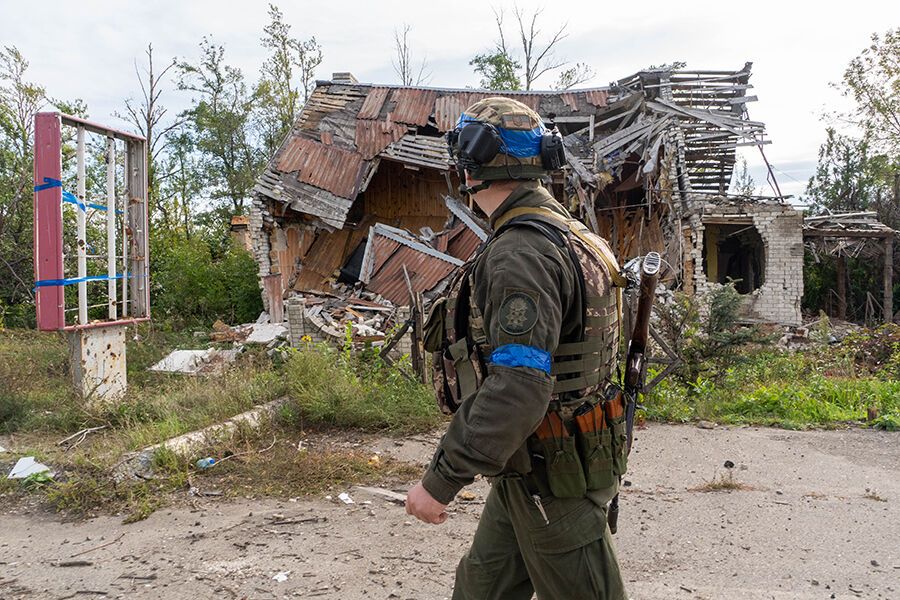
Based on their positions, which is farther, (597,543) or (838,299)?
(838,299)

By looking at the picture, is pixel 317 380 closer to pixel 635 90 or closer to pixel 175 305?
pixel 175 305

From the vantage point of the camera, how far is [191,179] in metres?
24.8

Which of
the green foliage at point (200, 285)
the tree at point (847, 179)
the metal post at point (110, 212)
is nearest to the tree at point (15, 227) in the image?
the green foliage at point (200, 285)

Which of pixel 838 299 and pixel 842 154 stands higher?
pixel 842 154

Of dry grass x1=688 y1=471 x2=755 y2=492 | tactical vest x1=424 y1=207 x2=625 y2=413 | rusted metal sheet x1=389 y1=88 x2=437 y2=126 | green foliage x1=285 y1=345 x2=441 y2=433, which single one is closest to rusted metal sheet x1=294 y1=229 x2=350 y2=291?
rusted metal sheet x1=389 y1=88 x2=437 y2=126

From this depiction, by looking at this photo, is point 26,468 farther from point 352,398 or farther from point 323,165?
point 323,165

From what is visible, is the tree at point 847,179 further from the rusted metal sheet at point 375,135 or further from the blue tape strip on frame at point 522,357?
the blue tape strip on frame at point 522,357

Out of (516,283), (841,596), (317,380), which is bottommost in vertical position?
(841,596)

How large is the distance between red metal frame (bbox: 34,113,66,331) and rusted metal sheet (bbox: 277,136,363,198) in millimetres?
8551

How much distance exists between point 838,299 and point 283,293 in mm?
14900

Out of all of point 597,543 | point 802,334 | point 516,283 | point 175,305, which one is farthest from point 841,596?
point 175,305

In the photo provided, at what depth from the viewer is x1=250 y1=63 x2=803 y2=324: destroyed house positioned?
13.9 metres

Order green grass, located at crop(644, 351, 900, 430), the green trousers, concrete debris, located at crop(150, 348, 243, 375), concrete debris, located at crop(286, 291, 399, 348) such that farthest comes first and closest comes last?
1. concrete debris, located at crop(286, 291, 399, 348)
2. concrete debris, located at crop(150, 348, 243, 375)
3. green grass, located at crop(644, 351, 900, 430)
4. the green trousers

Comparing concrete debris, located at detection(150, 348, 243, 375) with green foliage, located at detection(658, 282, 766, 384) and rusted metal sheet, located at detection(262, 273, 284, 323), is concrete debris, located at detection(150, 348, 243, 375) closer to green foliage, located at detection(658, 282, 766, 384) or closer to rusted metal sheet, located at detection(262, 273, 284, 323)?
rusted metal sheet, located at detection(262, 273, 284, 323)
